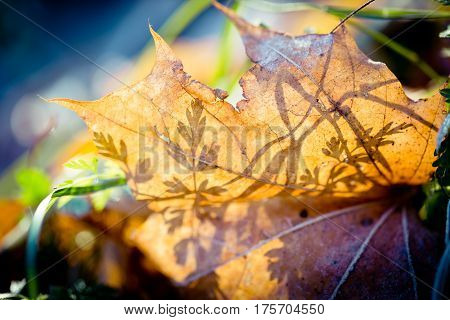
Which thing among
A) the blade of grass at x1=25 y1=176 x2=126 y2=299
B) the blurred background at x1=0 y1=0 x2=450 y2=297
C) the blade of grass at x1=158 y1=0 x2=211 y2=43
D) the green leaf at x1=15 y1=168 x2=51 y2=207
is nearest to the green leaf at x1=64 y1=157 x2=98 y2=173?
the blade of grass at x1=25 y1=176 x2=126 y2=299

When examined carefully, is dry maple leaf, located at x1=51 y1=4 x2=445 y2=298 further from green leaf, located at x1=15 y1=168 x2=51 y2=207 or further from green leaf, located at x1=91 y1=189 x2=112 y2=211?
green leaf, located at x1=15 y1=168 x2=51 y2=207

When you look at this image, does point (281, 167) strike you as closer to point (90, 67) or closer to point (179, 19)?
point (179, 19)

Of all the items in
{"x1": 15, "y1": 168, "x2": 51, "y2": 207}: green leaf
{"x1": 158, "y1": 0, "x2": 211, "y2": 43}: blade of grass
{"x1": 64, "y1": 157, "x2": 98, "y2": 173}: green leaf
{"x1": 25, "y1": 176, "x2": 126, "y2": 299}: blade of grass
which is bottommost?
{"x1": 25, "y1": 176, "x2": 126, "y2": 299}: blade of grass

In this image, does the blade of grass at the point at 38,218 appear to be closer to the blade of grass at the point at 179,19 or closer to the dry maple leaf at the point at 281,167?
the dry maple leaf at the point at 281,167

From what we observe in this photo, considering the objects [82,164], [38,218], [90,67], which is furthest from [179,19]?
[38,218]

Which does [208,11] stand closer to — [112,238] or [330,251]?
[112,238]

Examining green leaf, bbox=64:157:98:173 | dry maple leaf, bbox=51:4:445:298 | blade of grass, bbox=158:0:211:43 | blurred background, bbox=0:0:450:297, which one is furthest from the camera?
blade of grass, bbox=158:0:211:43
